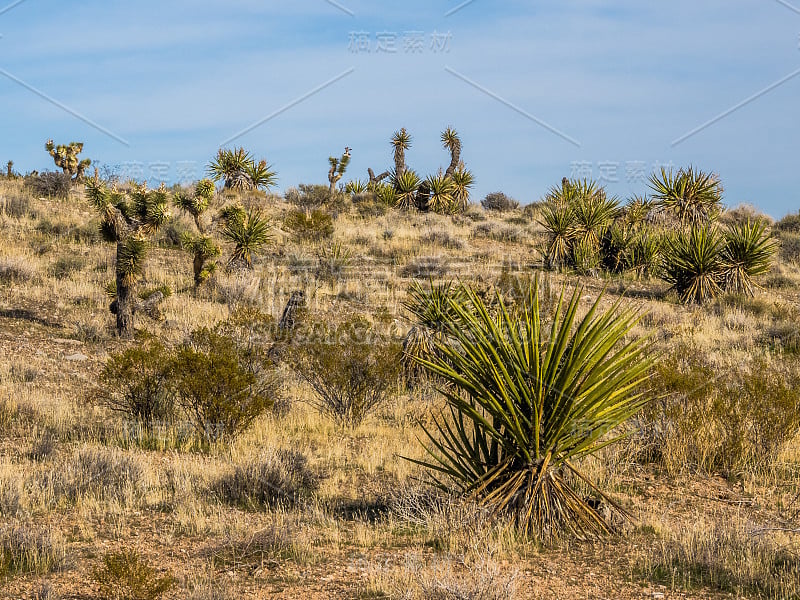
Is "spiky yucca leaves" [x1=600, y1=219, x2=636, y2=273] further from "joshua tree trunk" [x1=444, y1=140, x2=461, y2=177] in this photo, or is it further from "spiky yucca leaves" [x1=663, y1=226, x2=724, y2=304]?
"joshua tree trunk" [x1=444, y1=140, x2=461, y2=177]

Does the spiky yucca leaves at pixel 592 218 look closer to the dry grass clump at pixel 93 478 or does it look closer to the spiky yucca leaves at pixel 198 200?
the spiky yucca leaves at pixel 198 200

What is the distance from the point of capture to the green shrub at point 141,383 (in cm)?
1017

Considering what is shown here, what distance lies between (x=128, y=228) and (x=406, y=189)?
19192mm

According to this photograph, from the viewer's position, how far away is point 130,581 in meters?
5.02

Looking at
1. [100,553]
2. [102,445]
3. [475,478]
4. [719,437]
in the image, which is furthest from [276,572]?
[719,437]

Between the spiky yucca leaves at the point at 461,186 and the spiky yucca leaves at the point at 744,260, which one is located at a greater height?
the spiky yucca leaves at the point at 461,186

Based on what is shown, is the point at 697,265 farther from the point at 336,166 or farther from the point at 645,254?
the point at 336,166

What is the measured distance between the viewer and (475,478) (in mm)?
6676

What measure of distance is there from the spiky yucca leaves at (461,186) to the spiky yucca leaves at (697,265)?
45.7 ft

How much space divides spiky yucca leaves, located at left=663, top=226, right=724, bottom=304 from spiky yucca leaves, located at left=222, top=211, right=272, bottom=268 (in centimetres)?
1131

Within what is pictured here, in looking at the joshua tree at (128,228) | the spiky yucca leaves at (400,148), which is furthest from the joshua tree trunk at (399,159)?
the joshua tree at (128,228)

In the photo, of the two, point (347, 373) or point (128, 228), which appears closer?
point (347, 373)

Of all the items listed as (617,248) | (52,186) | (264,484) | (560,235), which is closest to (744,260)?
(617,248)

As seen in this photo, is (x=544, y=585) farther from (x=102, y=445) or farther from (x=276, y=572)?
(x=102, y=445)
